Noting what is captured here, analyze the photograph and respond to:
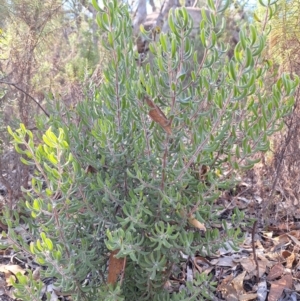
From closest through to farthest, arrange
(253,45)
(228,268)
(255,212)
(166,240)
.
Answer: (253,45)
(166,240)
(228,268)
(255,212)

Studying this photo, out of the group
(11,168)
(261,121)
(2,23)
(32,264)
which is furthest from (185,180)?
(2,23)

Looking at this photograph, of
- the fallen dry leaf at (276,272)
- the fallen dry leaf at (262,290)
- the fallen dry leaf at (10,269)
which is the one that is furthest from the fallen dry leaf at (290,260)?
the fallen dry leaf at (10,269)

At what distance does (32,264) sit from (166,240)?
3.83ft

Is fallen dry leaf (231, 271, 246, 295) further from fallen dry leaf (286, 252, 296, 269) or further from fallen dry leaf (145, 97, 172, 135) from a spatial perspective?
fallen dry leaf (145, 97, 172, 135)

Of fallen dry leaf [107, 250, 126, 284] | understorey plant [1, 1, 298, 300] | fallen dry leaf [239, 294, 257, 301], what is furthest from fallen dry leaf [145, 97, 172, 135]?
fallen dry leaf [239, 294, 257, 301]

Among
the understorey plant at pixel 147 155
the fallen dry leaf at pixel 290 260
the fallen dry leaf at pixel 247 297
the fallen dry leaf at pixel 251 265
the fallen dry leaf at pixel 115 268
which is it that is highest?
the understorey plant at pixel 147 155

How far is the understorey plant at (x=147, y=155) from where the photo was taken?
1162 millimetres

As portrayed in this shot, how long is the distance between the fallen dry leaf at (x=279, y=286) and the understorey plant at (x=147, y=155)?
56 centimetres

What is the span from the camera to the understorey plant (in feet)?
3.81

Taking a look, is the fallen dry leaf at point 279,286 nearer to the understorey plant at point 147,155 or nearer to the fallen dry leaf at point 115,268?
the understorey plant at point 147,155

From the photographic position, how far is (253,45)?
111 centimetres

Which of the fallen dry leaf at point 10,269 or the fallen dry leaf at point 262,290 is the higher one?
→ the fallen dry leaf at point 262,290

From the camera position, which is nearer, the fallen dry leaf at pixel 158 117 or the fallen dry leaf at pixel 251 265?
the fallen dry leaf at pixel 158 117

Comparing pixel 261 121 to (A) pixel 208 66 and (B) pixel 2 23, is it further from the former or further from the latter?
(B) pixel 2 23
